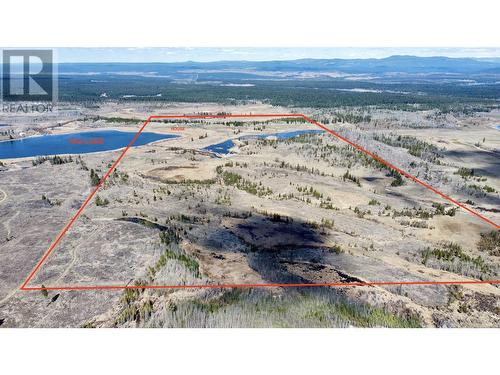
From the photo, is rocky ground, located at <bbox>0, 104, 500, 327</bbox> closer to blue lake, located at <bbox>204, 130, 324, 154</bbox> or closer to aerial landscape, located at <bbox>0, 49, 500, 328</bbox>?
aerial landscape, located at <bbox>0, 49, 500, 328</bbox>

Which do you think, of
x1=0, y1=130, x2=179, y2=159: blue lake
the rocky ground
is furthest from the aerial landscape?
x1=0, y1=130, x2=179, y2=159: blue lake

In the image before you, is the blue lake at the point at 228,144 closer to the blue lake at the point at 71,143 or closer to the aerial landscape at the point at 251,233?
the aerial landscape at the point at 251,233

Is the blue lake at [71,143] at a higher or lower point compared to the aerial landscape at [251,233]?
higher

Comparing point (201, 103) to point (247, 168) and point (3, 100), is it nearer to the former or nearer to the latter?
point (3, 100)

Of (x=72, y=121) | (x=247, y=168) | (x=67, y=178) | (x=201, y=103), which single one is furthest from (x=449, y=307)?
(x=201, y=103)

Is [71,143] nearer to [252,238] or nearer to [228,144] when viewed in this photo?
[228,144]

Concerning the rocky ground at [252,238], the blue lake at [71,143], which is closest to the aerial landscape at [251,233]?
the rocky ground at [252,238]

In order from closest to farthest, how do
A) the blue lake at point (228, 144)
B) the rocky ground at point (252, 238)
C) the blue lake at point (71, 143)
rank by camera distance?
the rocky ground at point (252, 238) < the blue lake at point (71, 143) < the blue lake at point (228, 144)

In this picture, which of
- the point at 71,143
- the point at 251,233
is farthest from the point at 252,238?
the point at 71,143
